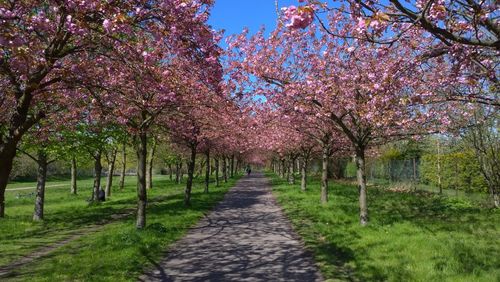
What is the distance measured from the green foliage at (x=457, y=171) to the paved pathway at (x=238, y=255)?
14911 millimetres

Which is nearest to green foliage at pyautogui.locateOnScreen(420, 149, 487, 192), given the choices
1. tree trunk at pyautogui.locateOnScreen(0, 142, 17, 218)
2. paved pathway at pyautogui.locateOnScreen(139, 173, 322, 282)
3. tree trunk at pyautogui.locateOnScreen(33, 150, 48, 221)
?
paved pathway at pyautogui.locateOnScreen(139, 173, 322, 282)

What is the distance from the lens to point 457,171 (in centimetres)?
2812

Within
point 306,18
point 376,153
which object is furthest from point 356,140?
point 376,153

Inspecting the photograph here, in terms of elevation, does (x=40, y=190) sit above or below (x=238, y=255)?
above

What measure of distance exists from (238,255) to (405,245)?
12.2 feet

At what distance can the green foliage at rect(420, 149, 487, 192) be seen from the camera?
25922 millimetres

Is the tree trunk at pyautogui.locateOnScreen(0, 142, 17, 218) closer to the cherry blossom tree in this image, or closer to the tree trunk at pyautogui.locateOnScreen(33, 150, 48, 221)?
the cherry blossom tree

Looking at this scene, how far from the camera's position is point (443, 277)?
7.14 meters

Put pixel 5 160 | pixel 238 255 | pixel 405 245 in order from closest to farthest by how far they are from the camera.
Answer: pixel 5 160 → pixel 405 245 → pixel 238 255

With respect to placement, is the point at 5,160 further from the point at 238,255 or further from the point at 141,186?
the point at 141,186

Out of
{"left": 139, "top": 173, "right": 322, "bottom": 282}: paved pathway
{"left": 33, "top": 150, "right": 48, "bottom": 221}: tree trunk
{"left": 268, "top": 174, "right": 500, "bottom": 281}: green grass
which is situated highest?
{"left": 33, "top": 150, "right": 48, "bottom": 221}: tree trunk

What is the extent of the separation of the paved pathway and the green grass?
1.58ft

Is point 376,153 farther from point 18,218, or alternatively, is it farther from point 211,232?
point 18,218

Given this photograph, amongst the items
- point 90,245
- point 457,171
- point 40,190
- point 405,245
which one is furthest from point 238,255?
point 457,171
